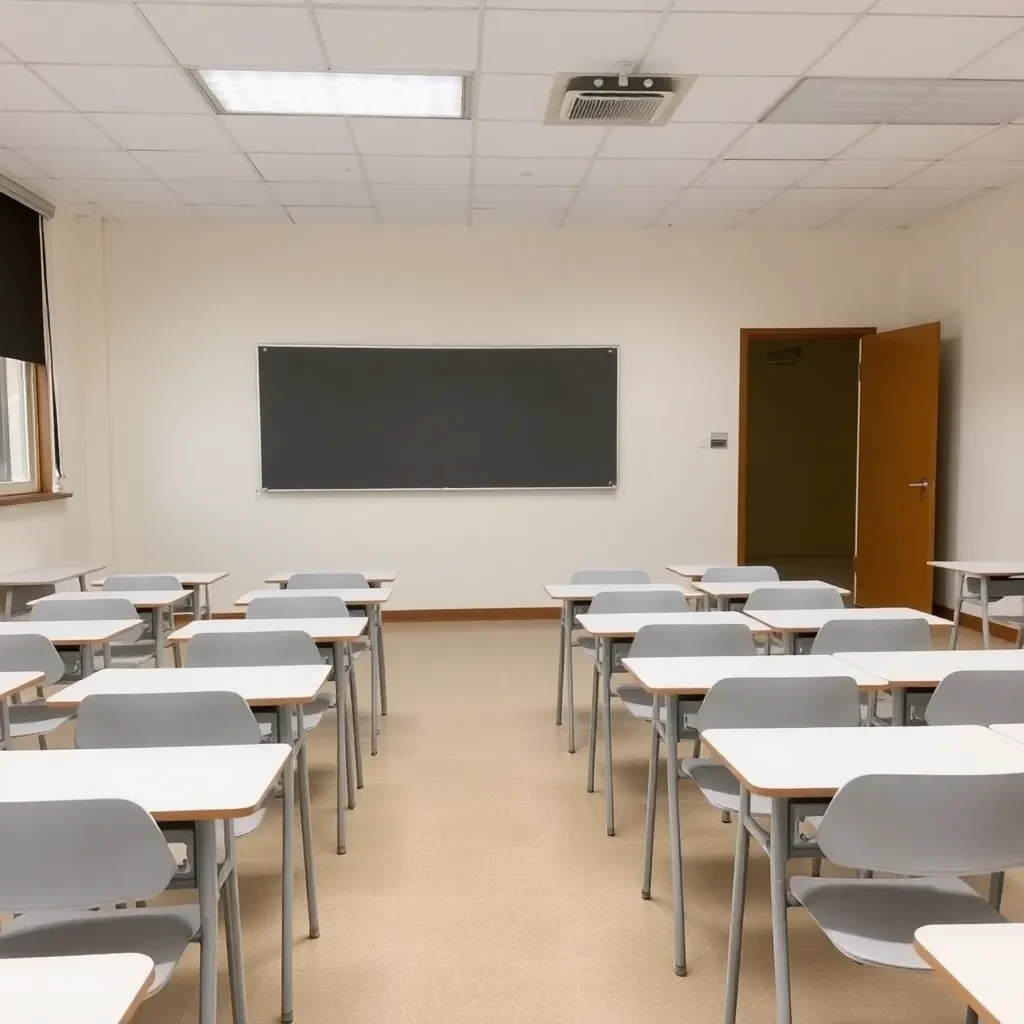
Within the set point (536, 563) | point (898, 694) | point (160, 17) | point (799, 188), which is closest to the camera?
point (898, 694)

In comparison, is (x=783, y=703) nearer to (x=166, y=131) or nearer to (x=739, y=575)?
(x=739, y=575)

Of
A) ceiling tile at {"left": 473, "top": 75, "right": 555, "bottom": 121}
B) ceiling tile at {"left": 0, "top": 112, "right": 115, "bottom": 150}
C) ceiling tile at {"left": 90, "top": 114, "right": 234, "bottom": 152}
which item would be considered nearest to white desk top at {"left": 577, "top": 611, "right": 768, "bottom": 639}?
ceiling tile at {"left": 473, "top": 75, "right": 555, "bottom": 121}

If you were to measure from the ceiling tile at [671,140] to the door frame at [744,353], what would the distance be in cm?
214

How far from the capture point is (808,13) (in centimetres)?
353

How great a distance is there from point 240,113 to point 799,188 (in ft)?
11.8

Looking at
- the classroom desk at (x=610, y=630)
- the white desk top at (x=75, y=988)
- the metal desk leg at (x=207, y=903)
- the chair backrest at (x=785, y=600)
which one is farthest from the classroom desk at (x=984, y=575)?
the white desk top at (x=75, y=988)

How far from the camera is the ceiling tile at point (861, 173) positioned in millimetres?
5414

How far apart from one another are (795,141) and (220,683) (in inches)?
172

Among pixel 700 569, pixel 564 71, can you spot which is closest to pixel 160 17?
pixel 564 71

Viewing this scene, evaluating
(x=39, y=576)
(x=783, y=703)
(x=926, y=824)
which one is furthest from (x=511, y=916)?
(x=39, y=576)

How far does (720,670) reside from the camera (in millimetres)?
2535

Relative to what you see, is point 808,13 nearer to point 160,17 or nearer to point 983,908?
point 160,17

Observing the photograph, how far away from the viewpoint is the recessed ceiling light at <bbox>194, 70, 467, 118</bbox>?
4.16 m

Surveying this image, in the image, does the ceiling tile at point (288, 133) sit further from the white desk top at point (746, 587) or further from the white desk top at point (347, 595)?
the white desk top at point (746, 587)
